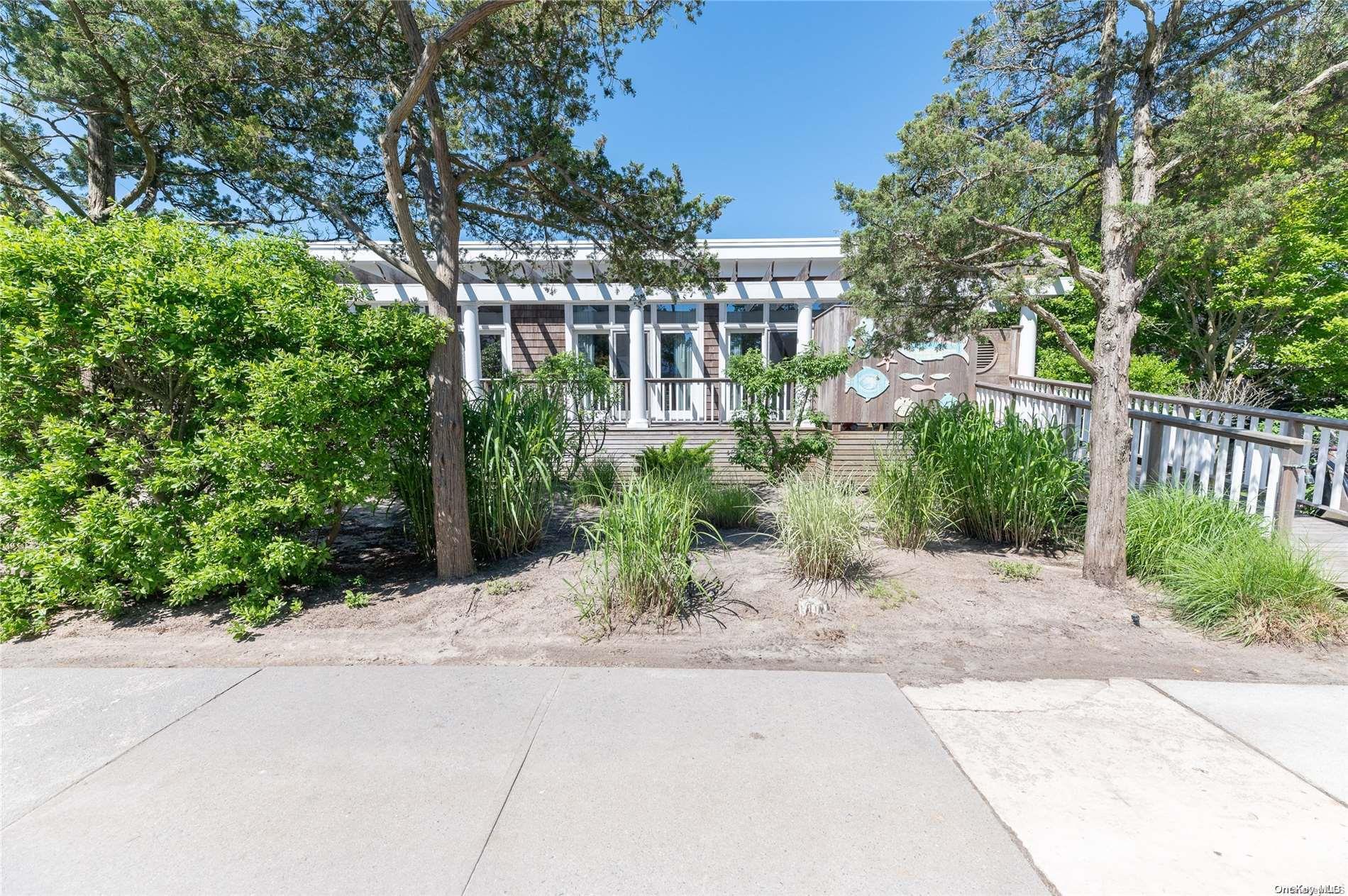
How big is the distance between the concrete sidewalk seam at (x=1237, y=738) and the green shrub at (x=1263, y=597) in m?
1.09

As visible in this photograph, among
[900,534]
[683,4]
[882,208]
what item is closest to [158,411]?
[683,4]

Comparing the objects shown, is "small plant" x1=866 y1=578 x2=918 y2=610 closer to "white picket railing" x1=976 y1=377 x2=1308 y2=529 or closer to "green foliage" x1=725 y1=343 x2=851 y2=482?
"white picket railing" x1=976 y1=377 x2=1308 y2=529

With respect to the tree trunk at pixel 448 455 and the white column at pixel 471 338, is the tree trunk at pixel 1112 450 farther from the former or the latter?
the white column at pixel 471 338

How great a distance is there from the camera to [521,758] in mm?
2371

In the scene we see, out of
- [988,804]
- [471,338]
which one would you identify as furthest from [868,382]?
[471,338]

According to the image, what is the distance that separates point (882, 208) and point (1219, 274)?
53.5ft

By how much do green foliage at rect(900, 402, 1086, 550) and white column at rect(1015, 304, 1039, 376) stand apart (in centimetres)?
585

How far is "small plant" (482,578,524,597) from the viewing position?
4242 mm

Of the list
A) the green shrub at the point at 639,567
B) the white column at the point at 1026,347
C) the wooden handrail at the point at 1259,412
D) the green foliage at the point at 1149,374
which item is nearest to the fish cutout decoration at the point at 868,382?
the wooden handrail at the point at 1259,412

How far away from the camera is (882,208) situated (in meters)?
4.30

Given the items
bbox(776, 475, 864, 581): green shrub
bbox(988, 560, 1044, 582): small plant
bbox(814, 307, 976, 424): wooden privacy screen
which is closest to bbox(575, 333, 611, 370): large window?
bbox(814, 307, 976, 424): wooden privacy screen

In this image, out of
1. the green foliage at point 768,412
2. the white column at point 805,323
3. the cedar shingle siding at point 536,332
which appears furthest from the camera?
the cedar shingle siding at point 536,332

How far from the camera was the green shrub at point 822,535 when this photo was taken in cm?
434

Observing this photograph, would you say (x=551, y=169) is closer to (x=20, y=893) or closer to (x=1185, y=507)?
(x=20, y=893)
